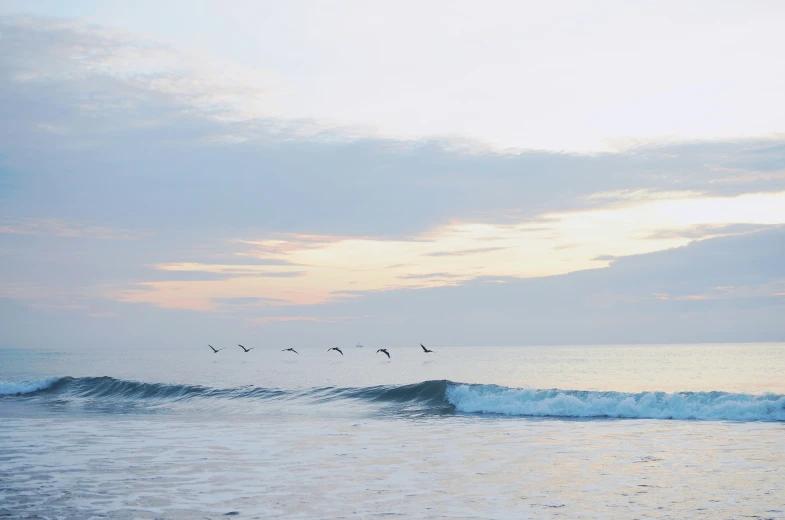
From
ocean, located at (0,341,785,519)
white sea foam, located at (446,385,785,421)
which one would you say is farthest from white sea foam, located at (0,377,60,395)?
white sea foam, located at (446,385,785,421)

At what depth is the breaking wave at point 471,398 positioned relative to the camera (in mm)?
Result: 25828

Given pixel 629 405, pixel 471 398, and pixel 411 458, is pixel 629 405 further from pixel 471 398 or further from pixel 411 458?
pixel 411 458

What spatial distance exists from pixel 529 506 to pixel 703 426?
14284 mm

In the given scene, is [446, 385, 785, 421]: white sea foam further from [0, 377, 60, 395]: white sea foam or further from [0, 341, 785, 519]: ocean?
[0, 377, 60, 395]: white sea foam

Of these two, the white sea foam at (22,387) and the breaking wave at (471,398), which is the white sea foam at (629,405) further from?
the white sea foam at (22,387)

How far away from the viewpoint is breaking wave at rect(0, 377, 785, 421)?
84.7ft

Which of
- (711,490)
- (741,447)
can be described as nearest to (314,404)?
(741,447)

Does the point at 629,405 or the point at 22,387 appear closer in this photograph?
the point at 629,405

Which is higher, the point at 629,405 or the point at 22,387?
the point at 629,405

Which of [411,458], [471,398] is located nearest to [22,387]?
[471,398]

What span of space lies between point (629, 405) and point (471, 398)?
8399 mm

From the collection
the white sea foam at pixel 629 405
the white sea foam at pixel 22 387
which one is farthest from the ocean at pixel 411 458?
the white sea foam at pixel 22 387

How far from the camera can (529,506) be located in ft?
39.2

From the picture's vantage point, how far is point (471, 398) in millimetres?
33031
